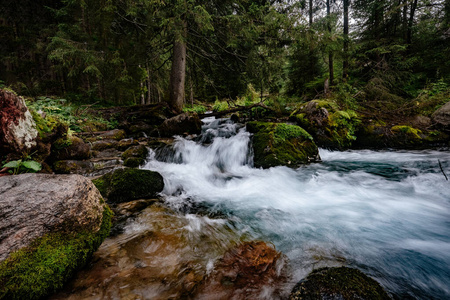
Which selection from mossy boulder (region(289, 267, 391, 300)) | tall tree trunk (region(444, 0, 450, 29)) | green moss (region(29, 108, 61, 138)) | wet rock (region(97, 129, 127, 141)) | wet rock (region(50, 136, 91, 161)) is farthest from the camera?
tall tree trunk (region(444, 0, 450, 29))

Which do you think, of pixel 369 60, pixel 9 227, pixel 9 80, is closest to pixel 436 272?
pixel 9 227

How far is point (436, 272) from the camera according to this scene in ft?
7.22

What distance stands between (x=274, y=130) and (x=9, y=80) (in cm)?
1771

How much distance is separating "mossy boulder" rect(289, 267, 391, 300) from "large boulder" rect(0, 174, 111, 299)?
2032 millimetres

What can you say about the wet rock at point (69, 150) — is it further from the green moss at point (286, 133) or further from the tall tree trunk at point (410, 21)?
the tall tree trunk at point (410, 21)

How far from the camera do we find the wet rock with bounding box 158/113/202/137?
8492 millimetres

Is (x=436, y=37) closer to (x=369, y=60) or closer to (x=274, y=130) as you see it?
(x=369, y=60)

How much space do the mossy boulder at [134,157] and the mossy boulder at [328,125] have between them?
A: 595 cm

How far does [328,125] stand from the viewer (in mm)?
7262

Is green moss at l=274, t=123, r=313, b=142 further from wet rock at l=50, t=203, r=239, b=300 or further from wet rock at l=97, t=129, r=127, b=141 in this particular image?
wet rock at l=97, t=129, r=127, b=141

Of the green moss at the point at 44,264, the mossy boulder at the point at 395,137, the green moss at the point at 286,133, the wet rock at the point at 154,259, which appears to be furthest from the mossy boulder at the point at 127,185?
the mossy boulder at the point at 395,137

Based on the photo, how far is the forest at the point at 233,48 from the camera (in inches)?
304

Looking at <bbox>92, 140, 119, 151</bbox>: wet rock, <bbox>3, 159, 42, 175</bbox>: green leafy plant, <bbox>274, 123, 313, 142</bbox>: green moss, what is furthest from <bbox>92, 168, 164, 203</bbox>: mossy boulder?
<bbox>274, 123, 313, 142</bbox>: green moss

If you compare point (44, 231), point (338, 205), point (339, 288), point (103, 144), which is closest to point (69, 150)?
point (103, 144)
